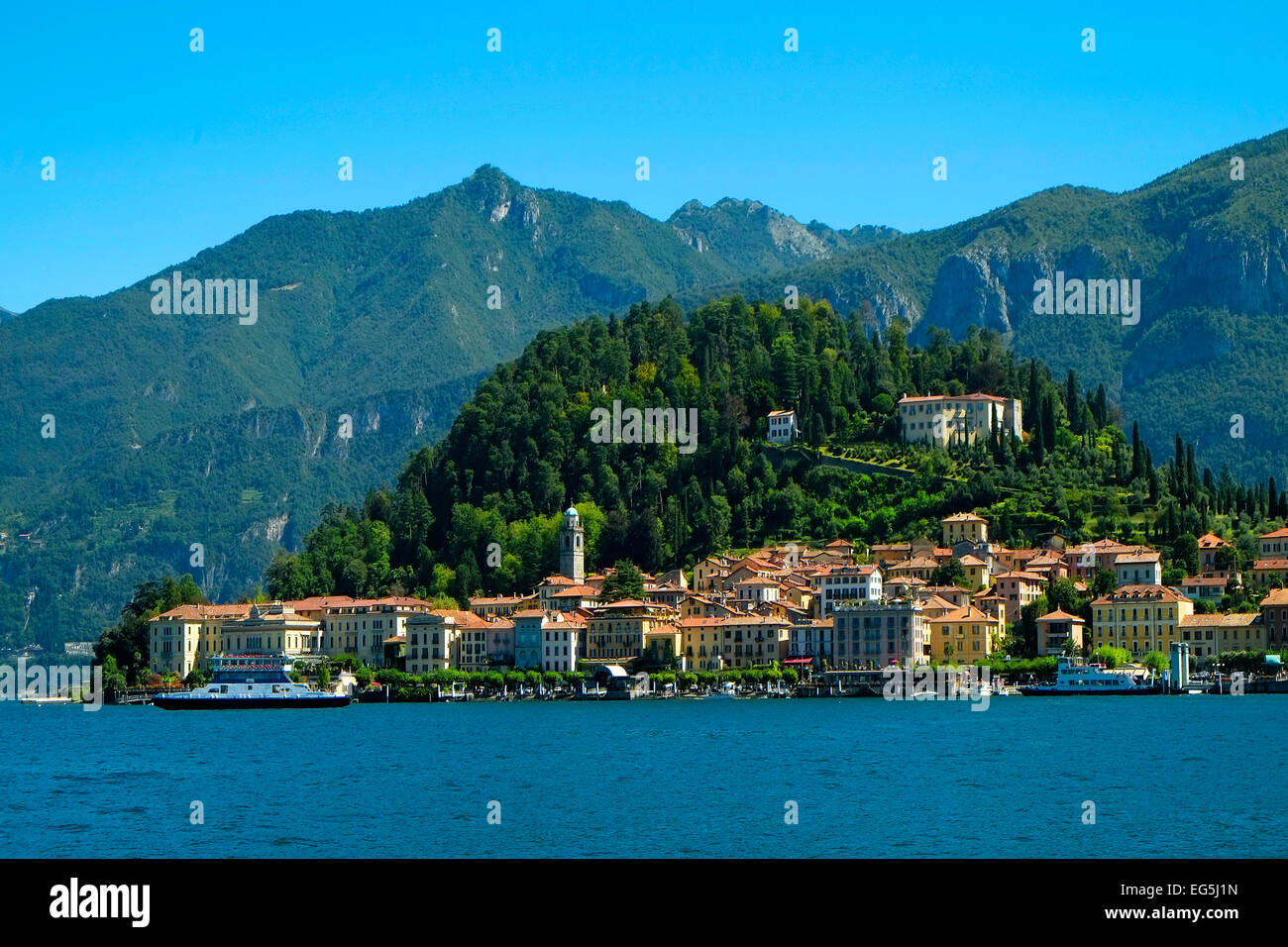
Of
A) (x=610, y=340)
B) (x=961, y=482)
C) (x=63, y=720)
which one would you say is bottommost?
(x=63, y=720)

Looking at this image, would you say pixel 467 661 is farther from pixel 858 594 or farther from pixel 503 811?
pixel 503 811

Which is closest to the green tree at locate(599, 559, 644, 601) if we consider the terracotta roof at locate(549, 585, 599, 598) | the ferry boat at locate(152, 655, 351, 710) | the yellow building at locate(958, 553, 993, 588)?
the terracotta roof at locate(549, 585, 599, 598)

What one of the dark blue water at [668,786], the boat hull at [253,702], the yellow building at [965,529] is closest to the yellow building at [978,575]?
the yellow building at [965,529]

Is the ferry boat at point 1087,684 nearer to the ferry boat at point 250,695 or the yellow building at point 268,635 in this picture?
the ferry boat at point 250,695

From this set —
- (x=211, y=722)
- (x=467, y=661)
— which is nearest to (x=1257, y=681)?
(x=467, y=661)

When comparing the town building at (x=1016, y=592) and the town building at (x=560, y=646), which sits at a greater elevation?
the town building at (x=1016, y=592)
